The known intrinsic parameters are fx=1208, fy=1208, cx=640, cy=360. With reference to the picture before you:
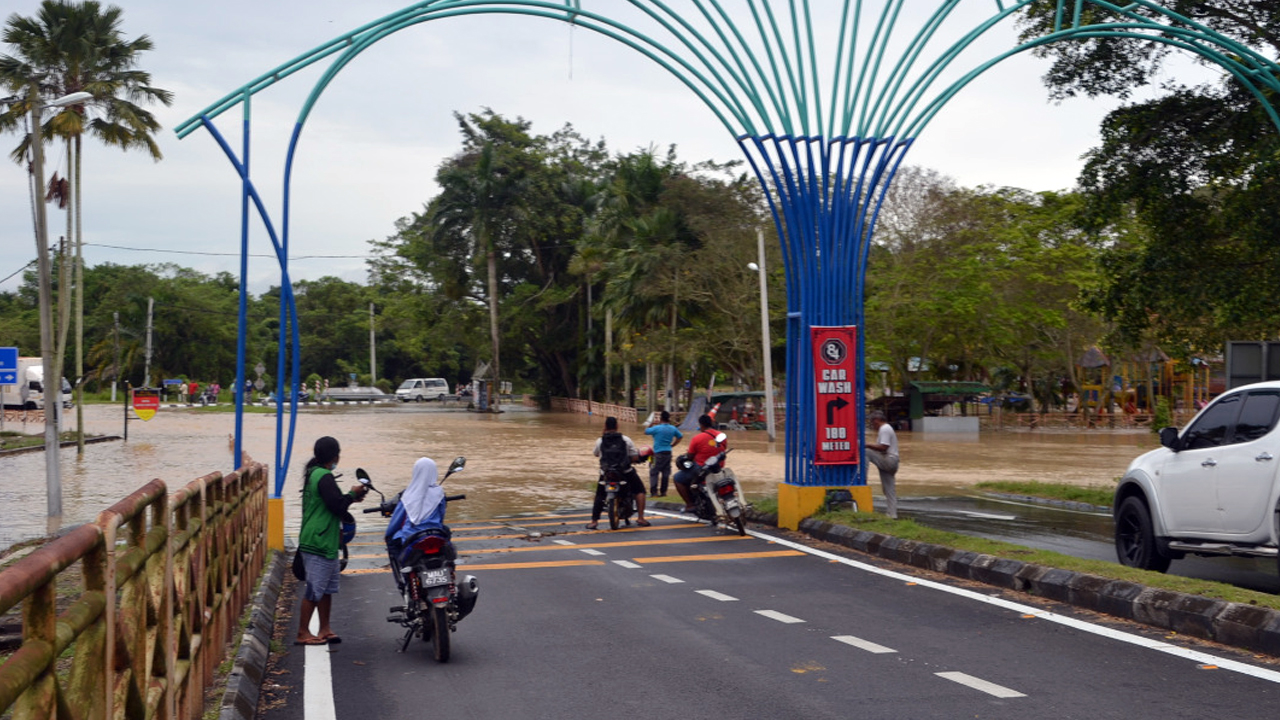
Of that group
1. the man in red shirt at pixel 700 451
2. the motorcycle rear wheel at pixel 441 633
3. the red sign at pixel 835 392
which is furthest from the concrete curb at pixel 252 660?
the red sign at pixel 835 392

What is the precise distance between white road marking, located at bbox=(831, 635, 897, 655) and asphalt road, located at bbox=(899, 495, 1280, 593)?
418 cm

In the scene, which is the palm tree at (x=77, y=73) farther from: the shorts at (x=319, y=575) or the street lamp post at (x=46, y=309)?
the shorts at (x=319, y=575)

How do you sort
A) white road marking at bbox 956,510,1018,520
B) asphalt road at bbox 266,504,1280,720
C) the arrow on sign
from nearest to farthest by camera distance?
1. asphalt road at bbox 266,504,1280,720
2. the arrow on sign
3. white road marking at bbox 956,510,1018,520

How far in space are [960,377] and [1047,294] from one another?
14.4 metres

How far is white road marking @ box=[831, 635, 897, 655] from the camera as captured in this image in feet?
25.7

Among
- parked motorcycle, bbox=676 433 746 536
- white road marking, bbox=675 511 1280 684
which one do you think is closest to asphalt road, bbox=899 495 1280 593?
white road marking, bbox=675 511 1280 684

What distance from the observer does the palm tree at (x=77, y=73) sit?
103ft

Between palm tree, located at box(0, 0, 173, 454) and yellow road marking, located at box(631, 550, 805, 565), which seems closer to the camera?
yellow road marking, located at box(631, 550, 805, 565)

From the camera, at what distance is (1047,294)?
4528cm

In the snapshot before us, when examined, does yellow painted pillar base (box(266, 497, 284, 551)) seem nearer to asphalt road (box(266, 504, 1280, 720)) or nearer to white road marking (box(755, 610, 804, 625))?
asphalt road (box(266, 504, 1280, 720))

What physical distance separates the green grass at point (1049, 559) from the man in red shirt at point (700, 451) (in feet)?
5.32

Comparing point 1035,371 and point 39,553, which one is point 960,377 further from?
point 39,553

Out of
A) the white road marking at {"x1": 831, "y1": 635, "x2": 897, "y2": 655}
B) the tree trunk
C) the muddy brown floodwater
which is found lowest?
the muddy brown floodwater

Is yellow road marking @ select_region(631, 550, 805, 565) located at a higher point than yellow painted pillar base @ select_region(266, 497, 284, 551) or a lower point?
lower
